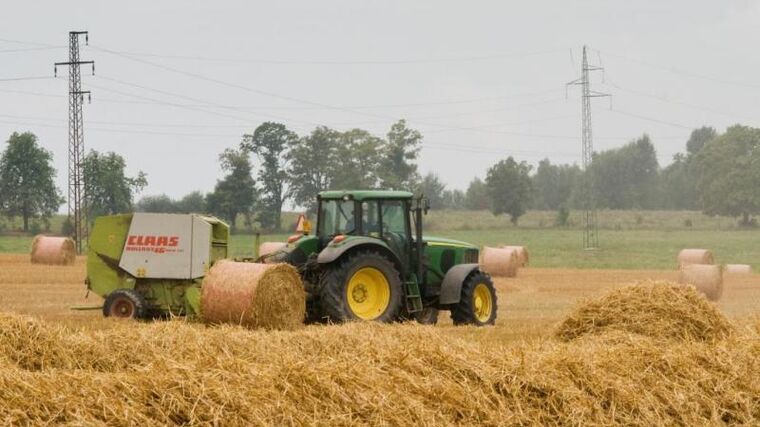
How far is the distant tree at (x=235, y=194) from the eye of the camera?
73688 millimetres

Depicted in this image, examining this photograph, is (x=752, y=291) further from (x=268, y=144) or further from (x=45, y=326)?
(x=268, y=144)

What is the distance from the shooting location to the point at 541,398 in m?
7.22

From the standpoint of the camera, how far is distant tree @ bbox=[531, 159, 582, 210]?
142500mm

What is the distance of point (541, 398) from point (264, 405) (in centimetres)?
196

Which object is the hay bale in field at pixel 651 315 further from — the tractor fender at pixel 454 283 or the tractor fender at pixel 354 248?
the tractor fender at pixel 454 283

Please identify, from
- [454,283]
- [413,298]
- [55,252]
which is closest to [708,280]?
[454,283]

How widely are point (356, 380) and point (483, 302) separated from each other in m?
10.4

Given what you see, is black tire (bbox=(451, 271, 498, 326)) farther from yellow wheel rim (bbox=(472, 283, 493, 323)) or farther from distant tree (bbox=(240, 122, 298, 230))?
distant tree (bbox=(240, 122, 298, 230))

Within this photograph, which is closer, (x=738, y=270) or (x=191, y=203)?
(x=738, y=270)

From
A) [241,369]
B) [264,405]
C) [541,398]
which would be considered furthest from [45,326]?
[541,398]

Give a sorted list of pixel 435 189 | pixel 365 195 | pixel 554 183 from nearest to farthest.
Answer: pixel 365 195, pixel 435 189, pixel 554 183

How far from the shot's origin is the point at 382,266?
15.2 metres

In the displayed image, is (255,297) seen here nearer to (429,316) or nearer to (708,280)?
(429,316)

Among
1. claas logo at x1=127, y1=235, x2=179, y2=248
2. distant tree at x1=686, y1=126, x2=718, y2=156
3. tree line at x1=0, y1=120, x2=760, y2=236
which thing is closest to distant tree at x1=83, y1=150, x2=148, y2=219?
tree line at x1=0, y1=120, x2=760, y2=236
